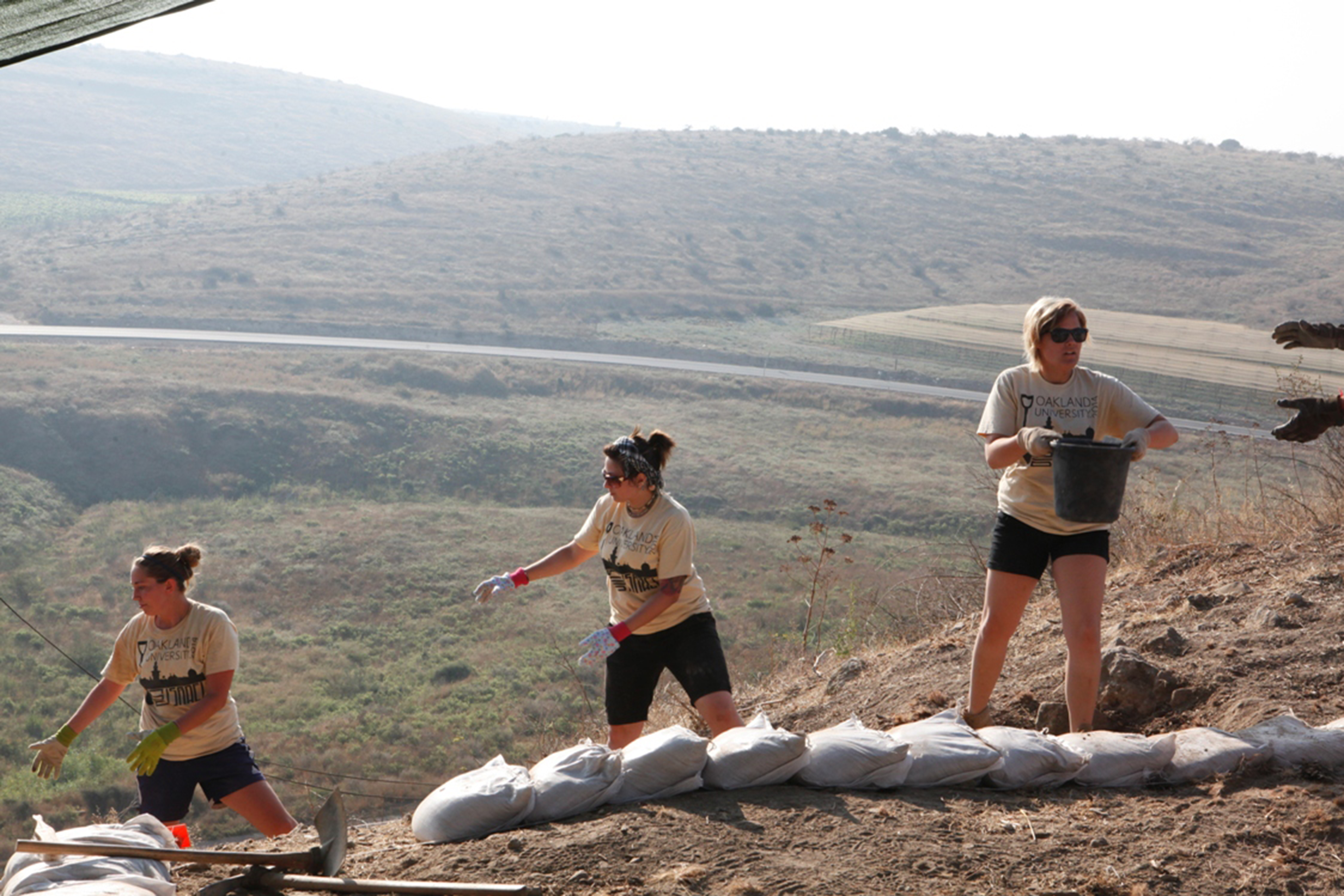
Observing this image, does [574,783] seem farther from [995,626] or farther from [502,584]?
[995,626]

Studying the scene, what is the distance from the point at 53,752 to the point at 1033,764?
3424mm

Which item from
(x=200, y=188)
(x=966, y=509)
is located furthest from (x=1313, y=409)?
(x=200, y=188)

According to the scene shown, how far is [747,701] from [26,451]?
23.1 m

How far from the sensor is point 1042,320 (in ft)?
11.2

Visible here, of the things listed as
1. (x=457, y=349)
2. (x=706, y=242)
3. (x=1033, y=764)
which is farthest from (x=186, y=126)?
(x=1033, y=764)

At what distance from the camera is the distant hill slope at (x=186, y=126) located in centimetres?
8344

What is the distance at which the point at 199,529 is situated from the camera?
21.7 m

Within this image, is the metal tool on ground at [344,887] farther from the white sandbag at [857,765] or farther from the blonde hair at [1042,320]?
the blonde hair at [1042,320]

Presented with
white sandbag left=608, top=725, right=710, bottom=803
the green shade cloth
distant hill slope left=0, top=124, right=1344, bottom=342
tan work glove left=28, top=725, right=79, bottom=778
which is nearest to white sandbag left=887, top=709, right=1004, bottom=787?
white sandbag left=608, top=725, right=710, bottom=803

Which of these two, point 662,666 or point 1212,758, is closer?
point 1212,758

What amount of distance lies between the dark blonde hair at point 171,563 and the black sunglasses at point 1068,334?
2.99 m

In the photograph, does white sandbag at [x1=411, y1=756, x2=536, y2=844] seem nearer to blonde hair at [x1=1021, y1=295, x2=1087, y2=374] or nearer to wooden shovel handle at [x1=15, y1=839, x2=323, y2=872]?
wooden shovel handle at [x1=15, y1=839, x2=323, y2=872]

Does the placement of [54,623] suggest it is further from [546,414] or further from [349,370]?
[349,370]

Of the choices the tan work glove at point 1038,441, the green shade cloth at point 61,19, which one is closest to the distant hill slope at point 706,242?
the tan work glove at point 1038,441
